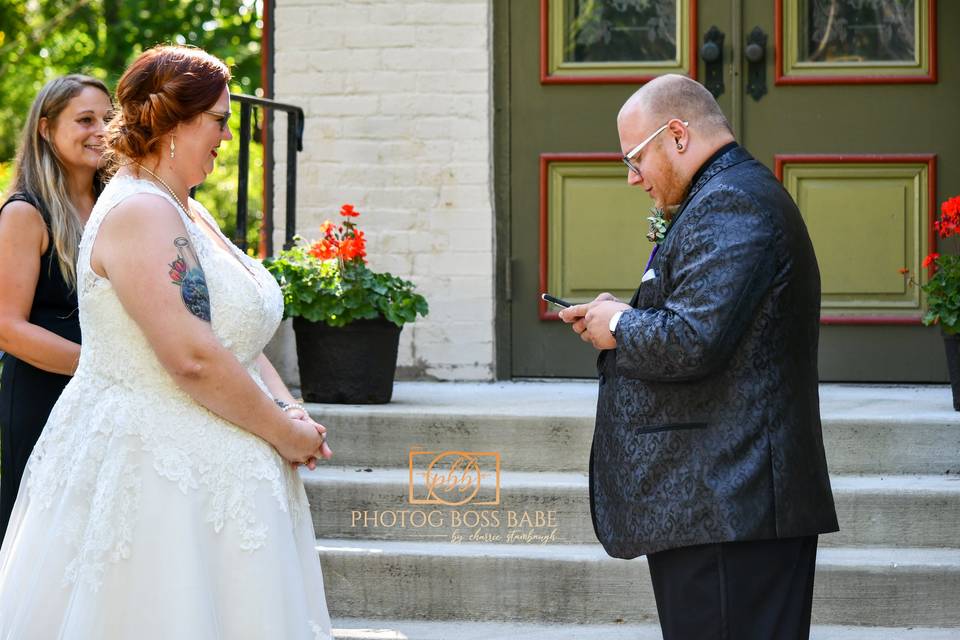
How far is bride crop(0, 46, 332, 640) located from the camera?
2.43m

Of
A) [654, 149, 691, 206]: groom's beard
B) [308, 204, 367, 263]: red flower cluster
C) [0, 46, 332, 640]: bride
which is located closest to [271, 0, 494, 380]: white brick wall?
[308, 204, 367, 263]: red flower cluster

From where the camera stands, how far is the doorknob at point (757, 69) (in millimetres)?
5582

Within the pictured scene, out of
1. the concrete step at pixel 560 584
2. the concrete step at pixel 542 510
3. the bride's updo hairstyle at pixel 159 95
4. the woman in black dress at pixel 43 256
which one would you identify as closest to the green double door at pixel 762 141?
the concrete step at pixel 542 510

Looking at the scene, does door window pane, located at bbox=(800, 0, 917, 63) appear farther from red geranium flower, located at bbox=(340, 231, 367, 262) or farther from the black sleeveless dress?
the black sleeveless dress

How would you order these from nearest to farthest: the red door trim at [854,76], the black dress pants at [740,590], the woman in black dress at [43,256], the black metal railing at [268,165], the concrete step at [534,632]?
the black dress pants at [740,590], the woman in black dress at [43,256], the concrete step at [534,632], the black metal railing at [268,165], the red door trim at [854,76]

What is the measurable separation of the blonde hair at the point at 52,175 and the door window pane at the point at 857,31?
341 centimetres

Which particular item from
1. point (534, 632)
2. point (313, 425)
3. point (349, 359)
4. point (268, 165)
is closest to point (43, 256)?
point (313, 425)

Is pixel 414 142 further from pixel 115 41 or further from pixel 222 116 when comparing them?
pixel 115 41

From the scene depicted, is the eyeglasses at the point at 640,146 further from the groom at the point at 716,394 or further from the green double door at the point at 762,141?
the green double door at the point at 762,141

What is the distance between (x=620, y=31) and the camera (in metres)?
5.75

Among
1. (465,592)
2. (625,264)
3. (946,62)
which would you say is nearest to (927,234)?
(946,62)

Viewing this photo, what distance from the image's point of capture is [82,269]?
98.0 inches

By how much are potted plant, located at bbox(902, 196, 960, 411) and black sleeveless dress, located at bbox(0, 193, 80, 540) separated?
3.11 metres

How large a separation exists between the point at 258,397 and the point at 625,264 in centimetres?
341
